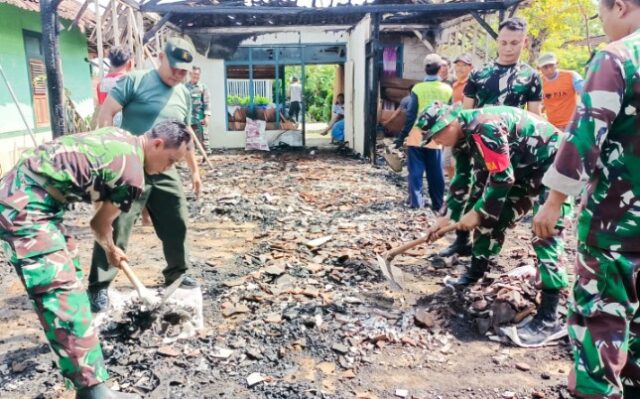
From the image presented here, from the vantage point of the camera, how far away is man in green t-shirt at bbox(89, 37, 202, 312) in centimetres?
355

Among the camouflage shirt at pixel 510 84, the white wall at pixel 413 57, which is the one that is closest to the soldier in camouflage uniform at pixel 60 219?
the camouflage shirt at pixel 510 84

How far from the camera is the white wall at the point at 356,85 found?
11.2 meters

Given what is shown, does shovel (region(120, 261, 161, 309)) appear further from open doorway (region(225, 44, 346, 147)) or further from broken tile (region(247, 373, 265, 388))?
open doorway (region(225, 44, 346, 147))

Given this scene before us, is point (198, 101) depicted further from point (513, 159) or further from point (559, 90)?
point (513, 159)

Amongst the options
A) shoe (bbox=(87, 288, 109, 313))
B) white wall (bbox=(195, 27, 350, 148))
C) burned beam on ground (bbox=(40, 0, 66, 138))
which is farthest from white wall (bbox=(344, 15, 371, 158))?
shoe (bbox=(87, 288, 109, 313))

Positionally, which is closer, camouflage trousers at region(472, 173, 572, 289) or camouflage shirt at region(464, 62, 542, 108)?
camouflage trousers at region(472, 173, 572, 289)

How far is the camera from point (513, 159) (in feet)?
11.2

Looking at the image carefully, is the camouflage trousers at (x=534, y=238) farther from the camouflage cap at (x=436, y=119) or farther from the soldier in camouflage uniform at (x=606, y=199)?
the soldier in camouflage uniform at (x=606, y=199)

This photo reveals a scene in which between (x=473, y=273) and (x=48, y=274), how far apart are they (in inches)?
118

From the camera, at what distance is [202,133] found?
34.5 feet

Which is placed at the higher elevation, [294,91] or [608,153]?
[294,91]

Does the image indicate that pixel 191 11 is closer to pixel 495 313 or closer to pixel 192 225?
pixel 192 225

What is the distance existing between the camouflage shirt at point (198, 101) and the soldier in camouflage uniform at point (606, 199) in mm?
8413

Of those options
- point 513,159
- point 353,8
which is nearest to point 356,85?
point 353,8
